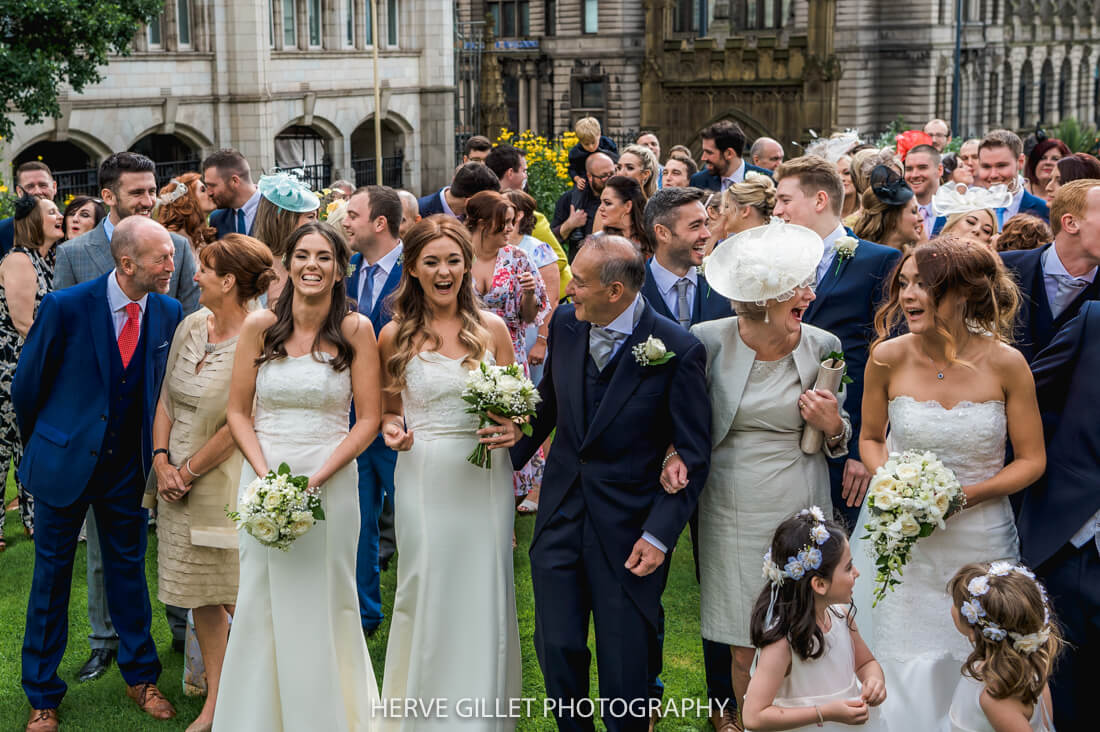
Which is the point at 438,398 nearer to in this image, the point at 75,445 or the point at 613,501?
the point at 613,501

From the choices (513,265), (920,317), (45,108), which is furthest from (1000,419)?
(45,108)

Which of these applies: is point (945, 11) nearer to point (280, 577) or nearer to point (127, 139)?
point (127, 139)

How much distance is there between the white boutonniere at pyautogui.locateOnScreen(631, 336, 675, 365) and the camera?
198 inches

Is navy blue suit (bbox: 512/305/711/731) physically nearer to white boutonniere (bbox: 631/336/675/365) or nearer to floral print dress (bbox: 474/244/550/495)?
white boutonniere (bbox: 631/336/675/365)

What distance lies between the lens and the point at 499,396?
5.23m

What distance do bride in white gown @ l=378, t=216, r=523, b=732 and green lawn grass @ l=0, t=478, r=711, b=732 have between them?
169 millimetres

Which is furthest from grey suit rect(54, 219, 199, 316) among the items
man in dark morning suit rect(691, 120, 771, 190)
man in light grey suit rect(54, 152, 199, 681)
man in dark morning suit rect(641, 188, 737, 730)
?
man in dark morning suit rect(691, 120, 771, 190)

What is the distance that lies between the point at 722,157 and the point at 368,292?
15.9 ft

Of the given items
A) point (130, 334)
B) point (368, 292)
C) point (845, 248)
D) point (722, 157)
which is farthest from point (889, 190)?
point (130, 334)

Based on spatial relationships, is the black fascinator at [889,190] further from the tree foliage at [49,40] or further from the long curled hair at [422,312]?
the tree foliage at [49,40]

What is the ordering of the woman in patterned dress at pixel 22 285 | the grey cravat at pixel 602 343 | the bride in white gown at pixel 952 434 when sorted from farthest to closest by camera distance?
the woman in patterned dress at pixel 22 285 → the grey cravat at pixel 602 343 → the bride in white gown at pixel 952 434

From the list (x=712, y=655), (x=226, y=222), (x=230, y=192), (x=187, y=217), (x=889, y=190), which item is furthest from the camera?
(x=226, y=222)

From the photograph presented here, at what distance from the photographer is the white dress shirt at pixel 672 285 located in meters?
6.75

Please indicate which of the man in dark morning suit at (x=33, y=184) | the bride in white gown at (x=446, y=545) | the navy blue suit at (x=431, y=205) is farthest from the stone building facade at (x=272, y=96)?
the bride in white gown at (x=446, y=545)
